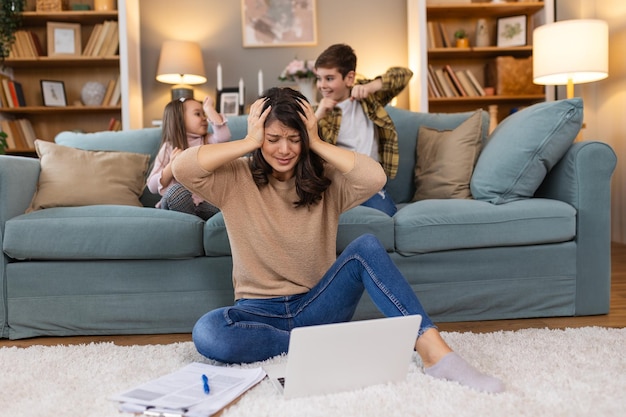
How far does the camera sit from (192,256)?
7.23ft

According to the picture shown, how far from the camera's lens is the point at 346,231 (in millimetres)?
2180

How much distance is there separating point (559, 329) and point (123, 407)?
139 centimetres

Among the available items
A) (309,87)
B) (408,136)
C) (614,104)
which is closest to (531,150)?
(408,136)

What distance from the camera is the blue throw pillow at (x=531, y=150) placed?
2297 mm

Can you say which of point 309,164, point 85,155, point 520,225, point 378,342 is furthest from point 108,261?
point 520,225

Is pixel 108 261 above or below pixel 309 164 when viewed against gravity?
below

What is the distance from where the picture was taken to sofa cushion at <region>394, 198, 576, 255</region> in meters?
2.19

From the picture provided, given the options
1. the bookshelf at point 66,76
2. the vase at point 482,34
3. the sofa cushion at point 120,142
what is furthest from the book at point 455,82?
the sofa cushion at point 120,142

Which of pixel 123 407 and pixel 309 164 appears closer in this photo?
pixel 123 407

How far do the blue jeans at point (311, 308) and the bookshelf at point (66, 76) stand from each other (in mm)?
3235

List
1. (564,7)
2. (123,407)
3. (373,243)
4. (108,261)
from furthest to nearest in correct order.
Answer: (564,7) < (108,261) < (373,243) < (123,407)

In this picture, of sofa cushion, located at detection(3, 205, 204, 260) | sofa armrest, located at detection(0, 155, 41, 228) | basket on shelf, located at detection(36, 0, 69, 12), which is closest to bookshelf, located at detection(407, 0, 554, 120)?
basket on shelf, located at detection(36, 0, 69, 12)

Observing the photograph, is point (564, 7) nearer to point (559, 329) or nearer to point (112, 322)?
point (559, 329)

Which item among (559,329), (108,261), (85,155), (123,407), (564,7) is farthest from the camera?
(564,7)
